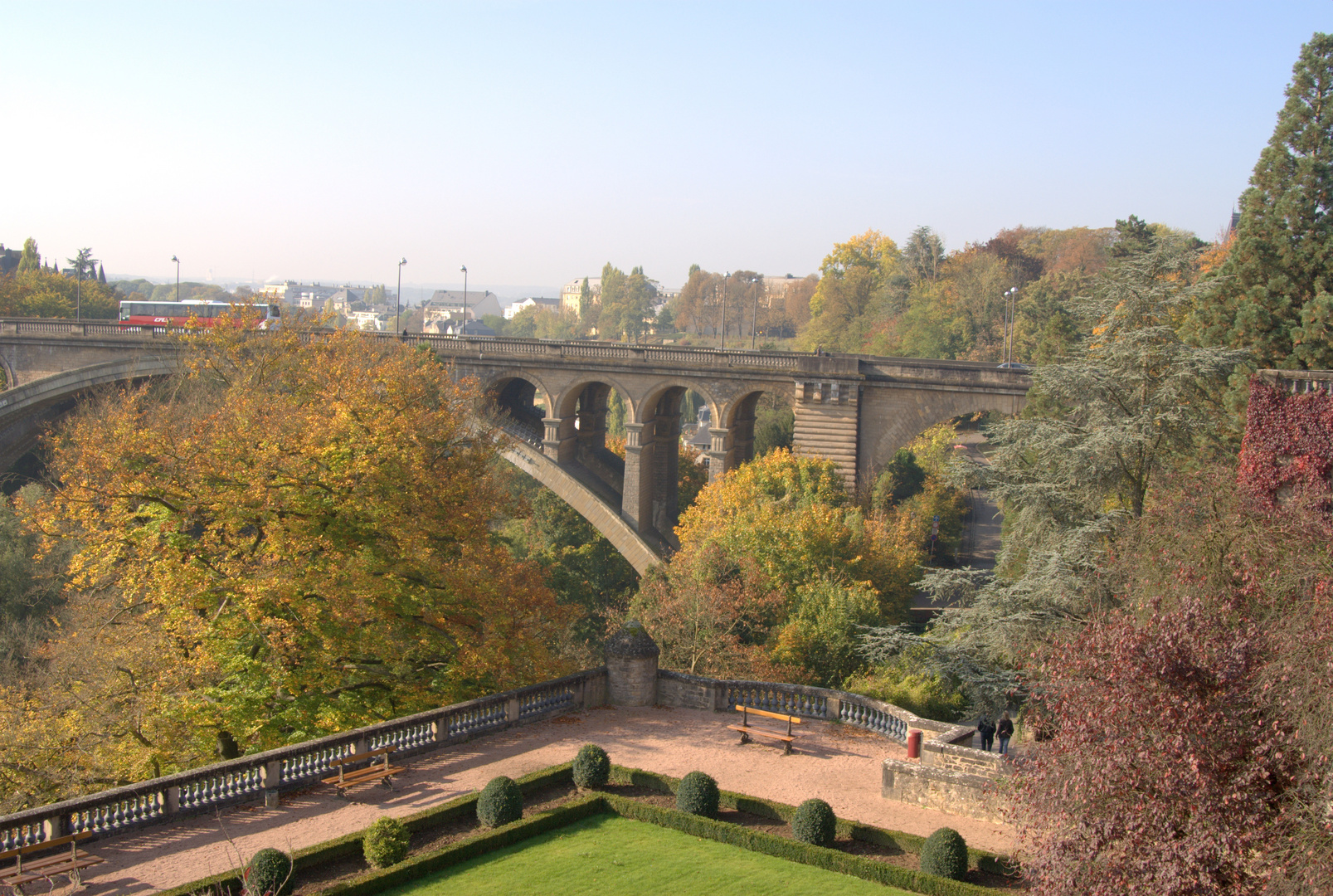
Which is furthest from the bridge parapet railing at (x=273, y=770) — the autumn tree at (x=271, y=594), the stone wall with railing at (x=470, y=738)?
the autumn tree at (x=271, y=594)

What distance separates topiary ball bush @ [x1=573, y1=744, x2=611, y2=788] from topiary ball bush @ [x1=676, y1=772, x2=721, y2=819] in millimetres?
1489

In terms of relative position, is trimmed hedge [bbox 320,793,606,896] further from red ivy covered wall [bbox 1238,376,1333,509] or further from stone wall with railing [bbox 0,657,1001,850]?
red ivy covered wall [bbox 1238,376,1333,509]

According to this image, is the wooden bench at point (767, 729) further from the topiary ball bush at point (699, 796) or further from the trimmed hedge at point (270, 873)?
the trimmed hedge at point (270, 873)

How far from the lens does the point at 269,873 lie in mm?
11969

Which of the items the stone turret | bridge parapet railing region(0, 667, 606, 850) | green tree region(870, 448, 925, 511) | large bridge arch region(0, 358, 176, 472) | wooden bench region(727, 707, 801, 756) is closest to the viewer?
bridge parapet railing region(0, 667, 606, 850)

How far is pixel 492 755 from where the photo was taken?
1742 cm

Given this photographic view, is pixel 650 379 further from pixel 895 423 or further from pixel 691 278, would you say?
pixel 691 278

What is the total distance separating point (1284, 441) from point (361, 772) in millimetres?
19600

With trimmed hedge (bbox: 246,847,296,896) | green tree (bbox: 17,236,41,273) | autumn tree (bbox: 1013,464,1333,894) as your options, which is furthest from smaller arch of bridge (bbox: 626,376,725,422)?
green tree (bbox: 17,236,41,273)

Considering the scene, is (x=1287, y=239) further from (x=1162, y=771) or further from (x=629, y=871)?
(x=629, y=871)

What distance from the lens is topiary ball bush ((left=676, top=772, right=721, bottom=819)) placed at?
1526cm

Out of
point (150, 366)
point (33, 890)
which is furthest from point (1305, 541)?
point (150, 366)

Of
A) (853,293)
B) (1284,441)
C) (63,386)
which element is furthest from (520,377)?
(853,293)

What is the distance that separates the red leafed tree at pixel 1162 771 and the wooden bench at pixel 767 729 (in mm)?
7677
